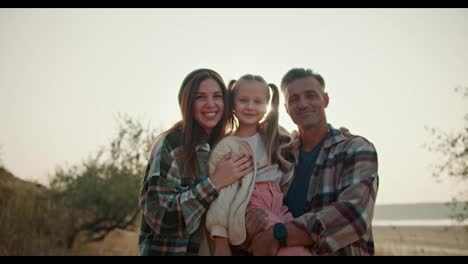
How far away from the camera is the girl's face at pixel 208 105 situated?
4242mm

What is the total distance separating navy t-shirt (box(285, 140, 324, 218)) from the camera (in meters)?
4.11

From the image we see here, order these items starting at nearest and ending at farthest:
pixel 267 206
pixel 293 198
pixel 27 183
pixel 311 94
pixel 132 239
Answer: pixel 267 206, pixel 293 198, pixel 311 94, pixel 27 183, pixel 132 239

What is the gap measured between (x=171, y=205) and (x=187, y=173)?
1.27ft

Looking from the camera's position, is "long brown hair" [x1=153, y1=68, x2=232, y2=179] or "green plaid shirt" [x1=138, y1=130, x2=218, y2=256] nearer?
"green plaid shirt" [x1=138, y1=130, x2=218, y2=256]

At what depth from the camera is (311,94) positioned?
14.8 feet

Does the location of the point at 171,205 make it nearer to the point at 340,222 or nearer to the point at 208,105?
the point at 208,105

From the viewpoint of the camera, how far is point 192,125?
4273mm

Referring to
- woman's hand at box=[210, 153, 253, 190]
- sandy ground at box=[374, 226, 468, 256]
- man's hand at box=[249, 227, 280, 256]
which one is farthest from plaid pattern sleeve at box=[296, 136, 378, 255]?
sandy ground at box=[374, 226, 468, 256]

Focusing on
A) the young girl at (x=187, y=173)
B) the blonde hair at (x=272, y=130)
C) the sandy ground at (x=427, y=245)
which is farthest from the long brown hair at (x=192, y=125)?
the sandy ground at (x=427, y=245)

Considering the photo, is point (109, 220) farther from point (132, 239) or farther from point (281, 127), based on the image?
point (281, 127)

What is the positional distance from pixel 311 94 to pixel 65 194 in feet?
53.5

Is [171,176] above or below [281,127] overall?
below

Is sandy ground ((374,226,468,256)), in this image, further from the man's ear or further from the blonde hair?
the blonde hair

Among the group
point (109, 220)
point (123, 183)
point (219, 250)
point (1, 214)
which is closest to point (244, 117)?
point (219, 250)
